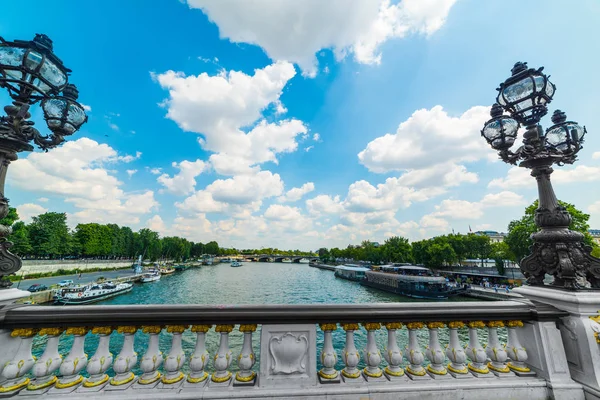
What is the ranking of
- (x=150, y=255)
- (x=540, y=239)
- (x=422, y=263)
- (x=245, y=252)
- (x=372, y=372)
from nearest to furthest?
1. (x=372, y=372)
2. (x=540, y=239)
3. (x=422, y=263)
4. (x=150, y=255)
5. (x=245, y=252)

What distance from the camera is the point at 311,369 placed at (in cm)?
269

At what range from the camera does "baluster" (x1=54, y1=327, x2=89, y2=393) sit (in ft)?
8.15

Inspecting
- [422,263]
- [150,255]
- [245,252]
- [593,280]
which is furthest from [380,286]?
[245,252]

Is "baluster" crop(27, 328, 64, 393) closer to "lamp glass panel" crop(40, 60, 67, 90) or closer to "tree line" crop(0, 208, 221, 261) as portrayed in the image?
"lamp glass panel" crop(40, 60, 67, 90)

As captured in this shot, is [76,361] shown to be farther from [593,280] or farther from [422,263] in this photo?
[422,263]

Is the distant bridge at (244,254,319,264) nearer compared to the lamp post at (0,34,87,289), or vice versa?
the lamp post at (0,34,87,289)

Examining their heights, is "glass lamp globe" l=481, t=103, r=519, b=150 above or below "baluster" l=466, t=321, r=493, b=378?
above

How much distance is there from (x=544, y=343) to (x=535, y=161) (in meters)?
2.44

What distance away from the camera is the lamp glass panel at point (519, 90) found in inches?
145

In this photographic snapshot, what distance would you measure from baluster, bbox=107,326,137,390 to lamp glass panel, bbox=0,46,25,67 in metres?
3.39

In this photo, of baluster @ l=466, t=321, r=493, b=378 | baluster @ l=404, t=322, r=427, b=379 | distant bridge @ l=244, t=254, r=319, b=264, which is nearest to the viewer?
baluster @ l=404, t=322, r=427, b=379

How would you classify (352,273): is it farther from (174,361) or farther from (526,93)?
(174,361)

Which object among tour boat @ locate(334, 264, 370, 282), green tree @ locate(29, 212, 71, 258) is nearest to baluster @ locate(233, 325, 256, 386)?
tour boat @ locate(334, 264, 370, 282)

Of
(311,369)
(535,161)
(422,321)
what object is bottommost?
(311,369)
